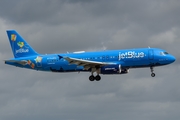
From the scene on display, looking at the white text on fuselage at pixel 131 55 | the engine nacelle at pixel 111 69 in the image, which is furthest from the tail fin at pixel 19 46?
the white text on fuselage at pixel 131 55

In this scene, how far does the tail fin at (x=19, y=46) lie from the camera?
12736cm

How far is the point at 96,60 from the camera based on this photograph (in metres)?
118

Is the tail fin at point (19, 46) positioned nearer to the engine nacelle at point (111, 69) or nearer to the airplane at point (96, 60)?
the airplane at point (96, 60)

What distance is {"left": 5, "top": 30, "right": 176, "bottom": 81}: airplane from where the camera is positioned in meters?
115

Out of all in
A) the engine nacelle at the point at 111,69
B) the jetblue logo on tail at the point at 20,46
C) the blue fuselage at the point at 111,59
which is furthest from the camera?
the jetblue logo on tail at the point at 20,46

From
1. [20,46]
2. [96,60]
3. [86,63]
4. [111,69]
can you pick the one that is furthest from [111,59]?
[20,46]

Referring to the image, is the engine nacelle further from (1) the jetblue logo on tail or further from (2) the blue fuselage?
(1) the jetblue logo on tail

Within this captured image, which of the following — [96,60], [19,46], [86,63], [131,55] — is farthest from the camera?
[19,46]

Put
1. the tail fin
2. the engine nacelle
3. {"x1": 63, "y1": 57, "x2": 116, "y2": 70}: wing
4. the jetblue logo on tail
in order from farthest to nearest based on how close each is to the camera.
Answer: the jetblue logo on tail
the tail fin
the engine nacelle
{"x1": 63, "y1": 57, "x2": 116, "y2": 70}: wing

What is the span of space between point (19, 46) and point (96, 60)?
19544mm

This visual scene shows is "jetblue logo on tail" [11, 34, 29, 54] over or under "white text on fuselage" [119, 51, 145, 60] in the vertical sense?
over

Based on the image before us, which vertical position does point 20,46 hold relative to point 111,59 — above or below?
above

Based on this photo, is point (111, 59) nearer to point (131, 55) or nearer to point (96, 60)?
point (96, 60)

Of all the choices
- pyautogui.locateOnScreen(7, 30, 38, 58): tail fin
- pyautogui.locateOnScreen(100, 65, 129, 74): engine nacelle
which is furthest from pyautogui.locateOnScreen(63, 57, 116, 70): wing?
pyautogui.locateOnScreen(7, 30, 38, 58): tail fin
